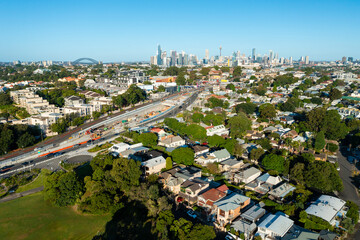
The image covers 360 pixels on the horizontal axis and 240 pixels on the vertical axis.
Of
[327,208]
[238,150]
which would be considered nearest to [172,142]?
[238,150]

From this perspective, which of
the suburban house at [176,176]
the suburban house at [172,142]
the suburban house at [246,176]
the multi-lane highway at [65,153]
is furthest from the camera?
the suburban house at [172,142]

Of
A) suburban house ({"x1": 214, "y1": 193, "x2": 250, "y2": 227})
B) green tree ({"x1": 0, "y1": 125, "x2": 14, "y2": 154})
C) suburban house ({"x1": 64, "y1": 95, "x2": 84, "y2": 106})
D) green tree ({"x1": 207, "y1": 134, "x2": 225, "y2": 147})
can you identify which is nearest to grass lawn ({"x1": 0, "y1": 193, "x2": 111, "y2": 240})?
suburban house ({"x1": 214, "y1": 193, "x2": 250, "y2": 227})

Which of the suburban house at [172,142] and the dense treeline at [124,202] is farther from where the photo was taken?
the suburban house at [172,142]

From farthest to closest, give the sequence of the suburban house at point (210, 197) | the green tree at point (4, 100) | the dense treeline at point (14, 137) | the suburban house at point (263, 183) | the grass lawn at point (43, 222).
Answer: the green tree at point (4, 100) → the dense treeline at point (14, 137) → the suburban house at point (263, 183) → the suburban house at point (210, 197) → the grass lawn at point (43, 222)

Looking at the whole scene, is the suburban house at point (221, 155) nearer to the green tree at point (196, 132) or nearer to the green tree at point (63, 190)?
the green tree at point (196, 132)

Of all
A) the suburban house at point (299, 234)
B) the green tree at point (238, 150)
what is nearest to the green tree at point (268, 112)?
the green tree at point (238, 150)

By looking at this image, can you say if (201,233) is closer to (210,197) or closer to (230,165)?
(210,197)
